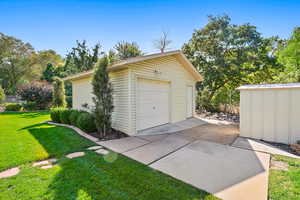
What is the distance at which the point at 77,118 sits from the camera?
248 inches

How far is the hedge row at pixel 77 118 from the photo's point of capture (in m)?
5.74

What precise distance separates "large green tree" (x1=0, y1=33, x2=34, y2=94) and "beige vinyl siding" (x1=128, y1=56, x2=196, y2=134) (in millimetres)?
27572

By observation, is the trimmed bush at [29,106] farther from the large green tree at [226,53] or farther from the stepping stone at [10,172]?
the large green tree at [226,53]

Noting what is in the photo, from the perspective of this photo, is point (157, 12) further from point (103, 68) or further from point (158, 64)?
point (103, 68)

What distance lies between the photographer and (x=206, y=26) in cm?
1155

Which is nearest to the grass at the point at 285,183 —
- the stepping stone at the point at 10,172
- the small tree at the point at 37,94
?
the stepping stone at the point at 10,172

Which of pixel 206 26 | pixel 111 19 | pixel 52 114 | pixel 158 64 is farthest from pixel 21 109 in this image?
pixel 206 26

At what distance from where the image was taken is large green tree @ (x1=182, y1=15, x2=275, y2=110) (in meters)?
10.4

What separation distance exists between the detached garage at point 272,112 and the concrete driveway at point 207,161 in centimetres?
101

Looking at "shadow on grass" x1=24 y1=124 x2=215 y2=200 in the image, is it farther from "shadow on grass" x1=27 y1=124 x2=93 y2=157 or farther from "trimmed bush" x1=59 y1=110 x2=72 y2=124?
"trimmed bush" x1=59 y1=110 x2=72 y2=124

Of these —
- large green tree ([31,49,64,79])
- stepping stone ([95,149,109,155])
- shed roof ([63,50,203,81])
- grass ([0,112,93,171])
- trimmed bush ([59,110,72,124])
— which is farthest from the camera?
large green tree ([31,49,64,79])

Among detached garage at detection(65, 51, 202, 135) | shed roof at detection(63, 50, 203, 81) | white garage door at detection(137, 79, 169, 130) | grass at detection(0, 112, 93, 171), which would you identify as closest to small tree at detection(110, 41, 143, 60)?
detached garage at detection(65, 51, 202, 135)

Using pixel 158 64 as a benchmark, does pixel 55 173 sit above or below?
below

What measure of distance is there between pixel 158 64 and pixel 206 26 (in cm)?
788
